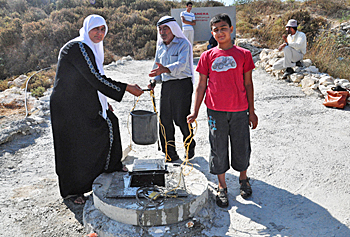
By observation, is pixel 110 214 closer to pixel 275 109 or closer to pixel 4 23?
pixel 275 109

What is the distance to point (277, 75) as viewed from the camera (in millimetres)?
8789

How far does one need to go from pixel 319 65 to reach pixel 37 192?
8.14m

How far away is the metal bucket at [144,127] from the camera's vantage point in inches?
126

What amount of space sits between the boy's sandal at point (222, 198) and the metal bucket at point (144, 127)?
→ 3.14 ft

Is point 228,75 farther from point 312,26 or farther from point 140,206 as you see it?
point 312,26

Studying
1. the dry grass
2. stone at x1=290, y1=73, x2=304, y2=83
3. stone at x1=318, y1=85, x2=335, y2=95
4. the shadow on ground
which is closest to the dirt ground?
the shadow on ground

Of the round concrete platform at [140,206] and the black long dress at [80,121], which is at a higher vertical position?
the black long dress at [80,121]

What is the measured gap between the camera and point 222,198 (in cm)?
312

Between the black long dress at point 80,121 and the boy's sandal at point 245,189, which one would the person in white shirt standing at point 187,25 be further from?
the boy's sandal at point 245,189

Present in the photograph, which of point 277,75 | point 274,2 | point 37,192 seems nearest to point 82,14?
point 274,2

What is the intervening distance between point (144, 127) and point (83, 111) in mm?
676

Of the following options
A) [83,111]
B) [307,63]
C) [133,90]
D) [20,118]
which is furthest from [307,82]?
[20,118]

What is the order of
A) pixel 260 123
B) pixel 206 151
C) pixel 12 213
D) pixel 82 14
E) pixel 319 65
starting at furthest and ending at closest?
pixel 82 14, pixel 319 65, pixel 260 123, pixel 206 151, pixel 12 213

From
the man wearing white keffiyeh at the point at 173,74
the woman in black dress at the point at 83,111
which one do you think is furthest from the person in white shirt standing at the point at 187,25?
the woman in black dress at the point at 83,111
